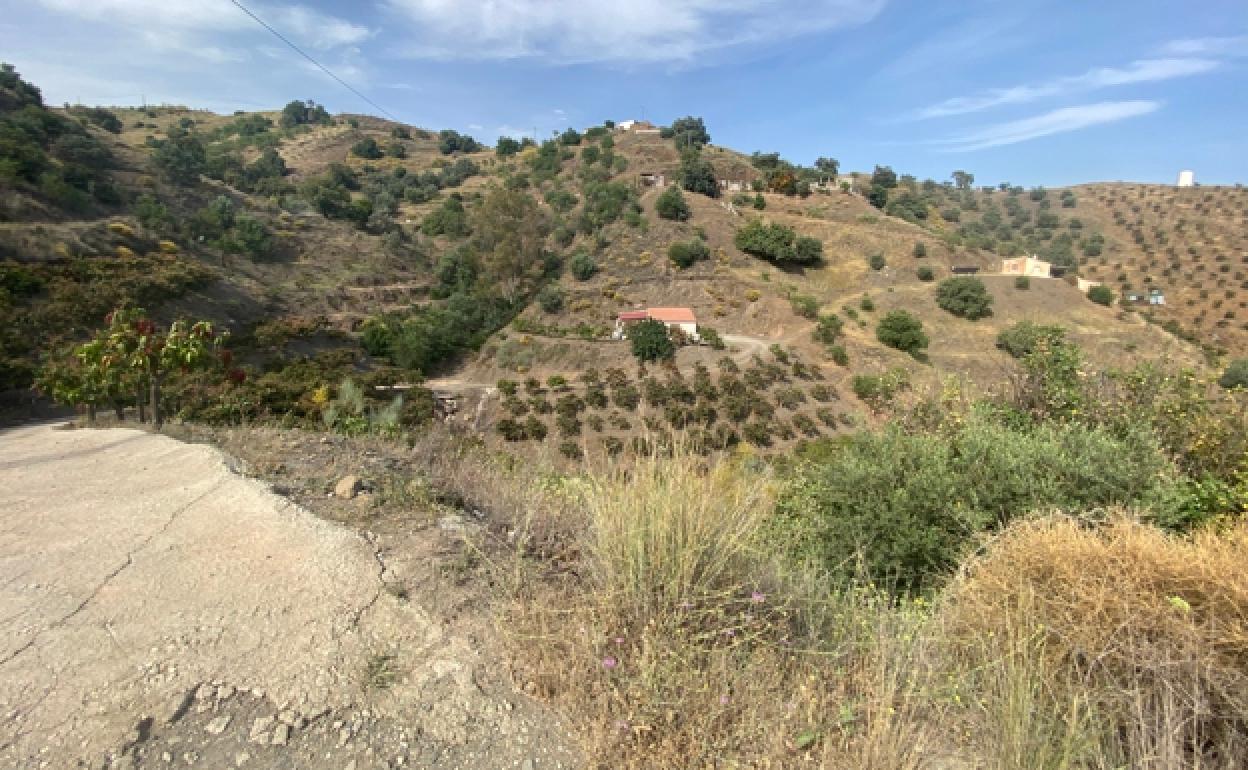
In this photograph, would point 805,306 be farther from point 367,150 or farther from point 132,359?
point 367,150

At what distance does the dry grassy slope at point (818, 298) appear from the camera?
1353 inches

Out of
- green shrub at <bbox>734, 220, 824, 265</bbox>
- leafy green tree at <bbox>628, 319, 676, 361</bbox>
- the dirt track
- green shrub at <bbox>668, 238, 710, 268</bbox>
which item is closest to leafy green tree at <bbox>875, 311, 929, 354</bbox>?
green shrub at <bbox>734, 220, 824, 265</bbox>

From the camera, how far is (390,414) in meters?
8.78

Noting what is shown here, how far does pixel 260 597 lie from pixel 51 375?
42.6 feet

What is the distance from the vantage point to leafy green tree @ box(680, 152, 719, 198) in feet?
184

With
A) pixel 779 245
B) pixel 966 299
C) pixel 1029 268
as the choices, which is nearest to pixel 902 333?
pixel 966 299

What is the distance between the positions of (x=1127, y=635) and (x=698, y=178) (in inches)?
2274

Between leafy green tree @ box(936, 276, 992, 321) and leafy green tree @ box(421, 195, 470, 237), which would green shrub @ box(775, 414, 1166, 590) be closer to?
leafy green tree @ box(936, 276, 992, 321)

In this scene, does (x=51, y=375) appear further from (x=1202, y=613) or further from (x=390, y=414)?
(x=1202, y=613)

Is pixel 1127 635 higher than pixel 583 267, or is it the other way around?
pixel 583 267

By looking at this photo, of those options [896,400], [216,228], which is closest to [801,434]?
[896,400]

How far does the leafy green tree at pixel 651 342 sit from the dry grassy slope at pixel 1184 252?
38.5m

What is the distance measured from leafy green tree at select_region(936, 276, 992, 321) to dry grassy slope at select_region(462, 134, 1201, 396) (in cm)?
65

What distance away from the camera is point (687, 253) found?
43.3m
